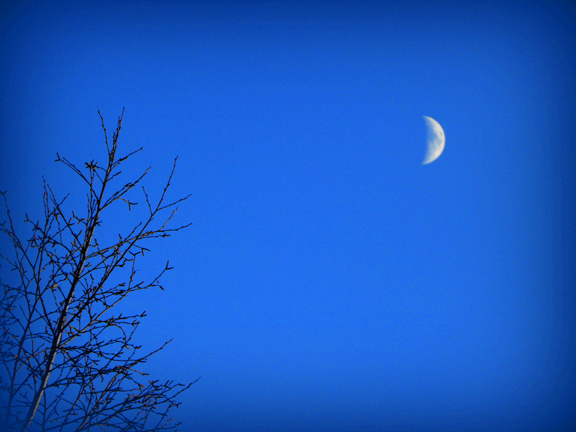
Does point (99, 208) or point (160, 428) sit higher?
point (99, 208)

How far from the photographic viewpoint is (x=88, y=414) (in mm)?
2604

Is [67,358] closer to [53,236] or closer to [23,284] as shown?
[23,284]

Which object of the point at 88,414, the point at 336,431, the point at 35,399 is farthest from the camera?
the point at 336,431

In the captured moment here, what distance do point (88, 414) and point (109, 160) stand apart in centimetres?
199

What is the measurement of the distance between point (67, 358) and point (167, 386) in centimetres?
78

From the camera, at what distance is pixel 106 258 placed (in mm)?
2645

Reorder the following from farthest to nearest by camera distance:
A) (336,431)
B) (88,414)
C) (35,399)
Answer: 1. (336,431)
2. (88,414)
3. (35,399)

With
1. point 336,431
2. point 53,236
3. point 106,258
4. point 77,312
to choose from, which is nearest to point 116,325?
point 77,312

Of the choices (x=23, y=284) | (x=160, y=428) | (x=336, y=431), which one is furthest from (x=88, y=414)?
(x=336, y=431)

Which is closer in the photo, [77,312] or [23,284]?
[77,312]

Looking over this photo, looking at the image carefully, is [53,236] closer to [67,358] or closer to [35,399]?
[67,358]

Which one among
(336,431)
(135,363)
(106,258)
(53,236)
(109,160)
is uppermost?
(109,160)

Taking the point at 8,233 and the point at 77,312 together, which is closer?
the point at 77,312

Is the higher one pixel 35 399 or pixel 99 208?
pixel 99 208
